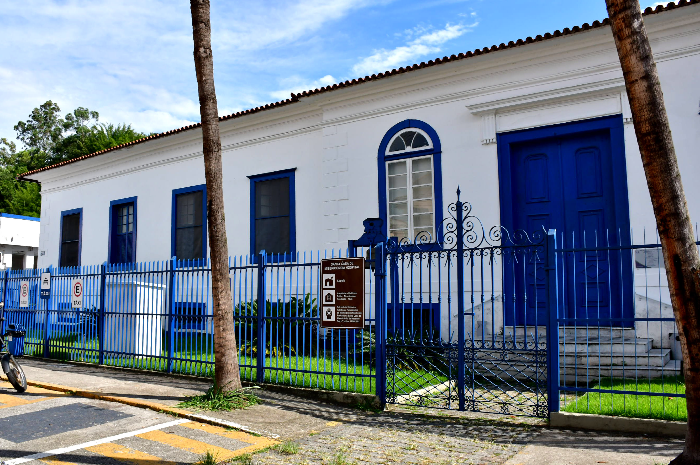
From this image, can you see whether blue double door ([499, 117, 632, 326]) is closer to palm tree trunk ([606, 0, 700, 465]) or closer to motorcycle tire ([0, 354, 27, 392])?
palm tree trunk ([606, 0, 700, 465])

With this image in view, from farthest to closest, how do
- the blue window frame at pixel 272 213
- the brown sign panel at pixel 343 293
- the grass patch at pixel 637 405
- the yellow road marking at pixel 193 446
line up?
the blue window frame at pixel 272 213
the brown sign panel at pixel 343 293
the grass patch at pixel 637 405
the yellow road marking at pixel 193 446

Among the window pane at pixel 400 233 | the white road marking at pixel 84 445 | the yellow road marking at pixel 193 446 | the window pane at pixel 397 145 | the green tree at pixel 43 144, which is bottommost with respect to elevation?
the yellow road marking at pixel 193 446

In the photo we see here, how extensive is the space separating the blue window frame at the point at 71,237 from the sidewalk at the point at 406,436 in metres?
10.6

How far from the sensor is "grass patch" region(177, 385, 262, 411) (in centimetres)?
696

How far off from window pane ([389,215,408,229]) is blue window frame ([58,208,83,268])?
10677mm

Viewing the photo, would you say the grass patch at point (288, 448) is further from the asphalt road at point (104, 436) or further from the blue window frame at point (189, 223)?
the blue window frame at point (189, 223)

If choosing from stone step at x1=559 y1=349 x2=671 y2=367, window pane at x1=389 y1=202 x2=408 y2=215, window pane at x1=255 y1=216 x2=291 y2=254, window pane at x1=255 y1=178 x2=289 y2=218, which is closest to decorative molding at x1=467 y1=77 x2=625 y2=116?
window pane at x1=389 y1=202 x2=408 y2=215

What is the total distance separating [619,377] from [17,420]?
7344 mm

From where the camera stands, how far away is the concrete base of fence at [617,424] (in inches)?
214

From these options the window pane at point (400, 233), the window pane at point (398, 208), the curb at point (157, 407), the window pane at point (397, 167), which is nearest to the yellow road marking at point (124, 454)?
Result: the curb at point (157, 407)

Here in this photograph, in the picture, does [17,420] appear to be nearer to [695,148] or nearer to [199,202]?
[199,202]

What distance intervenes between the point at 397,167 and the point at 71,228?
11.5 meters

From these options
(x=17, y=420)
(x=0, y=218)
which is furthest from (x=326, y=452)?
(x=0, y=218)

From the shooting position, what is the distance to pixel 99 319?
1048 centimetres
